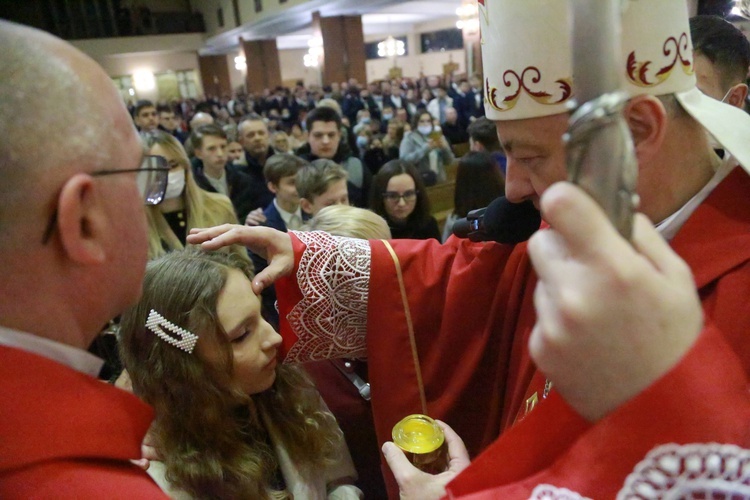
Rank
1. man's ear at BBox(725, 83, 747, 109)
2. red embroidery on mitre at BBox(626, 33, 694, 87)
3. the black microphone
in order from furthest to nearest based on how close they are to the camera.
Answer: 1. man's ear at BBox(725, 83, 747, 109)
2. the black microphone
3. red embroidery on mitre at BBox(626, 33, 694, 87)

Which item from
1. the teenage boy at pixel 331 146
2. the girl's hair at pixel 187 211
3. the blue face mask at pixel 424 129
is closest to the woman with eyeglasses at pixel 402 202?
the teenage boy at pixel 331 146

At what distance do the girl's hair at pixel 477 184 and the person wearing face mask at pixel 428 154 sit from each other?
201 centimetres

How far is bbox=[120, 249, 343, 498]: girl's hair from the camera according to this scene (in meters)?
1.40

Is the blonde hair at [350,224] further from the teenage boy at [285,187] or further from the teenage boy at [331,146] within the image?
the teenage boy at [331,146]

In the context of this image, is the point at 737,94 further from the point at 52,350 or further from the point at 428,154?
the point at 428,154

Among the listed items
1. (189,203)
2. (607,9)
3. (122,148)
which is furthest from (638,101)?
(189,203)

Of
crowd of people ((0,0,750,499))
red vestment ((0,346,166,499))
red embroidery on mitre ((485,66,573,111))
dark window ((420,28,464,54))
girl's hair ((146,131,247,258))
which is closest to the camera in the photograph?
crowd of people ((0,0,750,499))

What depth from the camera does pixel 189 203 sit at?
3.11m

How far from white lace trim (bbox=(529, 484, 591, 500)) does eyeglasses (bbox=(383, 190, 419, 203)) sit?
8.83 feet

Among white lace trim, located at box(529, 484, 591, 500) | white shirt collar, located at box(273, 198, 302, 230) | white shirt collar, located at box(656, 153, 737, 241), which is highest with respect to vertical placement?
white shirt collar, located at box(656, 153, 737, 241)

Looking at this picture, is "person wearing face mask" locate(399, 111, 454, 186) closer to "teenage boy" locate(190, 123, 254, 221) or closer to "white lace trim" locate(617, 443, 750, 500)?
"teenage boy" locate(190, 123, 254, 221)

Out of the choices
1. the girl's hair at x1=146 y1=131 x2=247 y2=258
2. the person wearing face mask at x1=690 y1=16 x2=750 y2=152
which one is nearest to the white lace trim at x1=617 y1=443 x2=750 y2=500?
the person wearing face mask at x1=690 y1=16 x2=750 y2=152

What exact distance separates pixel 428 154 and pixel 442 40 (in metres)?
17.9

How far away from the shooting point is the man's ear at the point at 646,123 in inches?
33.0
